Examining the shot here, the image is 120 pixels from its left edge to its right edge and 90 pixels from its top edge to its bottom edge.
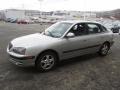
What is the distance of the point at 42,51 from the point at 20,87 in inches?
50.8

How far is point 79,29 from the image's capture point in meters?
6.23

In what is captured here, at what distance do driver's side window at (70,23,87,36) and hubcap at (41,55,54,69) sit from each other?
4.13 ft

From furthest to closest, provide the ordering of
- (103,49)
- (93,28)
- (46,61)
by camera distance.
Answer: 1. (103,49)
2. (93,28)
3. (46,61)

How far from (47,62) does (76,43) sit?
4.15 feet

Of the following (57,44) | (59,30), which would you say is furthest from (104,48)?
(57,44)

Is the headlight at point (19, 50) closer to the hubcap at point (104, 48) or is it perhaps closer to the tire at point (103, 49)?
the tire at point (103, 49)

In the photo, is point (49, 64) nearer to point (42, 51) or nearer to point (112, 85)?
point (42, 51)

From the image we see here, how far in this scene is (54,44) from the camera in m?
5.35

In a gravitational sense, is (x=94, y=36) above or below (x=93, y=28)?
below

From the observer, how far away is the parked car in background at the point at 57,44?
498cm

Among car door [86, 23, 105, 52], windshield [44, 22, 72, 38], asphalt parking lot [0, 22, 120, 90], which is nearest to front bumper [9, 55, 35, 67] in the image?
asphalt parking lot [0, 22, 120, 90]

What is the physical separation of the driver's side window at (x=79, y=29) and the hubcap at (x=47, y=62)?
4.13 ft

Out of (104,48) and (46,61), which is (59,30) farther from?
(104,48)

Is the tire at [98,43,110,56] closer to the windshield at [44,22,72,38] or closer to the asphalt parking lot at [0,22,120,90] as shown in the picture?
the asphalt parking lot at [0,22,120,90]
